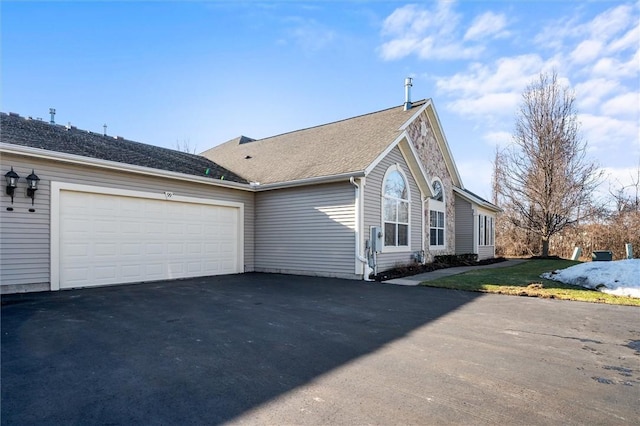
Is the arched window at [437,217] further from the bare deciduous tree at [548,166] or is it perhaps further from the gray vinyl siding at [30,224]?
the gray vinyl siding at [30,224]

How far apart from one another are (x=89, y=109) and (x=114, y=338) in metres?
19.1

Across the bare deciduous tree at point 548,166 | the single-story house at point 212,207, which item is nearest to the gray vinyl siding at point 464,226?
the single-story house at point 212,207

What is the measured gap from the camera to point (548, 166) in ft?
70.1

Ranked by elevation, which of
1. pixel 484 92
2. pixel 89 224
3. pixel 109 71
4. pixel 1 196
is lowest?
pixel 89 224

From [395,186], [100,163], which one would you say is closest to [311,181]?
[395,186]

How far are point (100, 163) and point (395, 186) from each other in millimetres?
9007

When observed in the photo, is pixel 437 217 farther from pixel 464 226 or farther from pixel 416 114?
pixel 416 114

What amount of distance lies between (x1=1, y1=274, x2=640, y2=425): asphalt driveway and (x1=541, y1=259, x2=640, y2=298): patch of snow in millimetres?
1759

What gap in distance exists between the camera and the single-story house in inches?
322

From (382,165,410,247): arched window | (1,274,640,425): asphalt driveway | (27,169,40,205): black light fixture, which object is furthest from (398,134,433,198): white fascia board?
(27,169,40,205): black light fixture

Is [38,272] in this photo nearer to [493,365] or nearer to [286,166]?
[286,166]

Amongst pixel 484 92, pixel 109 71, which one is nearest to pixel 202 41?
pixel 109 71

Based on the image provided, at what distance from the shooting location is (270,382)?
3312 mm

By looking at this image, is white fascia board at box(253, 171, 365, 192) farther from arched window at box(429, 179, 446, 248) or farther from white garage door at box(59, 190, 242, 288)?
arched window at box(429, 179, 446, 248)
